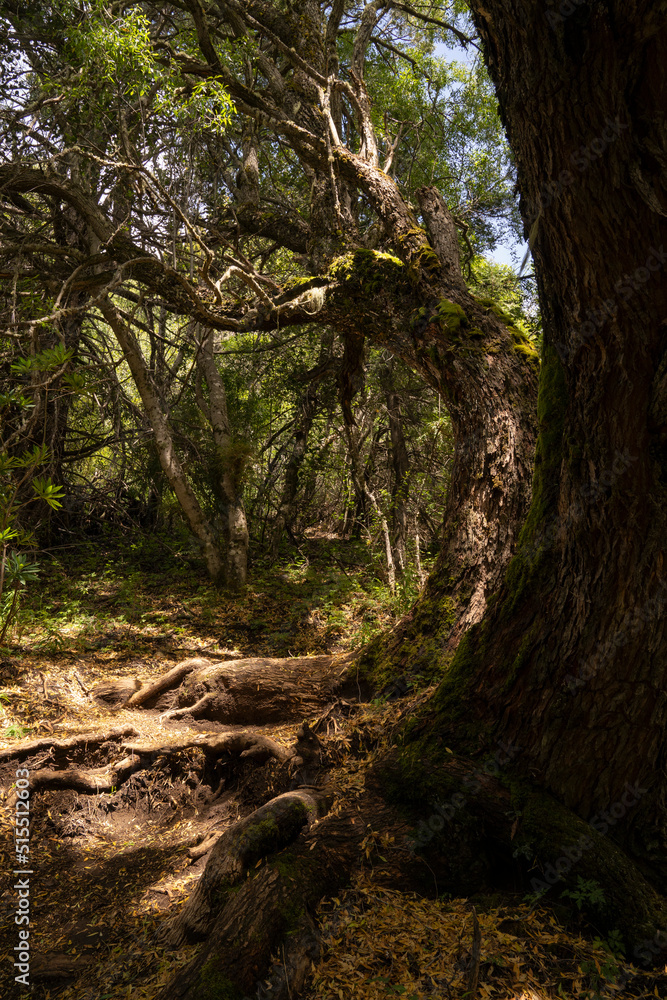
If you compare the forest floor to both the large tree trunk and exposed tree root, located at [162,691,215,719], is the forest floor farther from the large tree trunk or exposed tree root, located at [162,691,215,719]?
the large tree trunk

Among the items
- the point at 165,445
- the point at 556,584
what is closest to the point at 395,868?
the point at 556,584

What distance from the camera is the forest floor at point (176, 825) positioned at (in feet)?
7.05

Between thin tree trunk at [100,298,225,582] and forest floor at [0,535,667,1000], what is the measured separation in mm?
514

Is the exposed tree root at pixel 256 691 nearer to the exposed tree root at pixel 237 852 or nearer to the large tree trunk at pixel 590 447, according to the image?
the exposed tree root at pixel 237 852

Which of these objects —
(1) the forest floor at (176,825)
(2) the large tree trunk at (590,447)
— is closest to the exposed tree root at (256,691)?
(1) the forest floor at (176,825)

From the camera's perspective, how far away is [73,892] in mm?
3242

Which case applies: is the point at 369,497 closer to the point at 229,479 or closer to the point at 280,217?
the point at 229,479

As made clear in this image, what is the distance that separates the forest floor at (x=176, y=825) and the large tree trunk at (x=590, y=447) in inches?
22.6

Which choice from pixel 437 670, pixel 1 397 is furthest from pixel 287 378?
pixel 437 670

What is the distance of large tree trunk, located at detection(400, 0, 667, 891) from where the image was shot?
1.75 metres

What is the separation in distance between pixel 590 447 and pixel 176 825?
3.62m

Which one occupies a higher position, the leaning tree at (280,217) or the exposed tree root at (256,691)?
the leaning tree at (280,217)

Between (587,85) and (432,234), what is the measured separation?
3396mm

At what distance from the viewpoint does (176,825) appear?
3.81m
